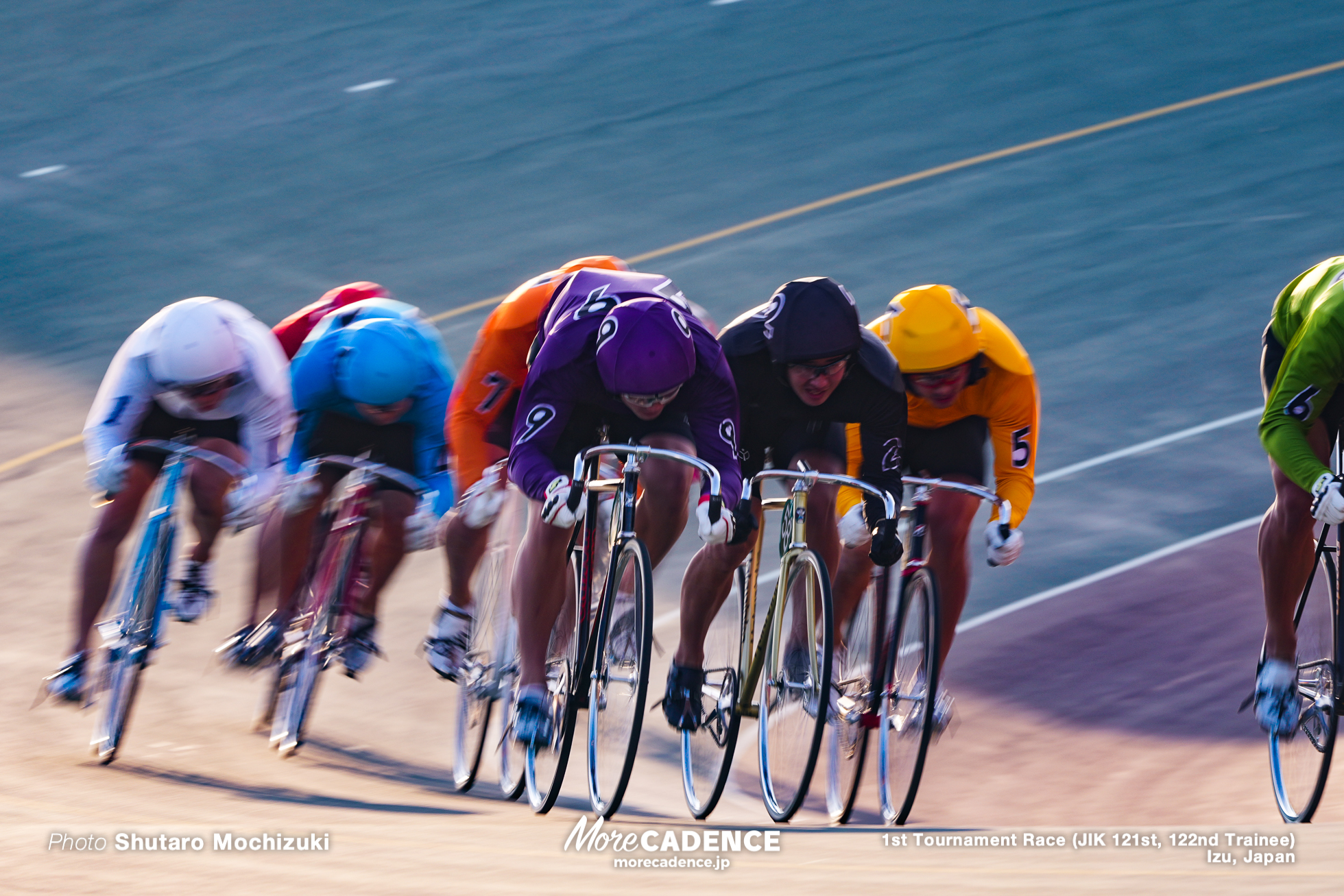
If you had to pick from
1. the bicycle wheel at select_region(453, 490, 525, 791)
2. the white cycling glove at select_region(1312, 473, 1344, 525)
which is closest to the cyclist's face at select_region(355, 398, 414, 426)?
the bicycle wheel at select_region(453, 490, 525, 791)

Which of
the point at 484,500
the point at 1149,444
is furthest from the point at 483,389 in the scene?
the point at 1149,444

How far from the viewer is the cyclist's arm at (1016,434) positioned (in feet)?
17.0

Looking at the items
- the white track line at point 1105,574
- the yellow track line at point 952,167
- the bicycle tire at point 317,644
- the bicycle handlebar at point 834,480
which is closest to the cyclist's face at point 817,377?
the bicycle handlebar at point 834,480

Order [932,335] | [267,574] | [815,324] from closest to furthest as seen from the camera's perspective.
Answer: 1. [815,324]
2. [932,335]
3. [267,574]

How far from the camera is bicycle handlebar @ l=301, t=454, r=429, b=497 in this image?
5.72 metres

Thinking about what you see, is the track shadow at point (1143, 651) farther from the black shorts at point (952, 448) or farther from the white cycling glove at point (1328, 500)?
the white cycling glove at point (1328, 500)

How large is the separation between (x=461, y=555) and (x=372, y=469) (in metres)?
0.45

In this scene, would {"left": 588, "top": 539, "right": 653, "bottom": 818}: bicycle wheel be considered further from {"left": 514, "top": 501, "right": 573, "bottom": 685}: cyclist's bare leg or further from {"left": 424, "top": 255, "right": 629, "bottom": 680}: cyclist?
{"left": 424, "top": 255, "right": 629, "bottom": 680}: cyclist

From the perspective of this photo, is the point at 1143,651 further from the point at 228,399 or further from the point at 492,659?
the point at 228,399

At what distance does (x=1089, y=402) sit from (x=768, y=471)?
5.38 metres

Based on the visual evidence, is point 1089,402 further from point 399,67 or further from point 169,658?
point 399,67

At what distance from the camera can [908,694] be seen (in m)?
4.89

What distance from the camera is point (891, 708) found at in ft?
16.3

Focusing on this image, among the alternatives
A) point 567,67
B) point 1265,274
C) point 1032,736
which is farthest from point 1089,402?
point 567,67
